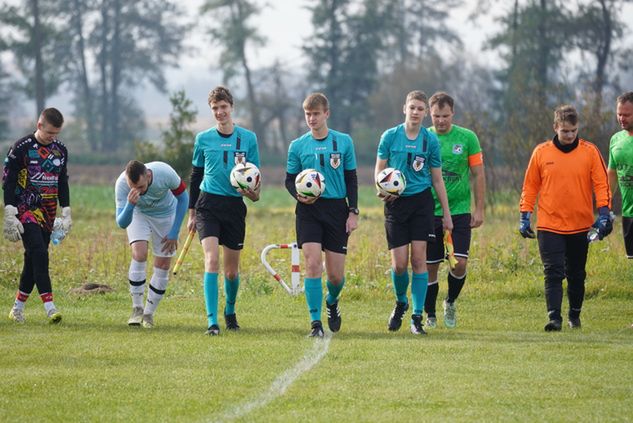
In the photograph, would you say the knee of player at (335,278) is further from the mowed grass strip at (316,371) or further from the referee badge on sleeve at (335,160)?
the referee badge on sleeve at (335,160)

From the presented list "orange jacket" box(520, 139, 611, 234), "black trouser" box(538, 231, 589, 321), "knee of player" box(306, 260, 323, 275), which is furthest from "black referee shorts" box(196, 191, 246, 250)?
"black trouser" box(538, 231, 589, 321)

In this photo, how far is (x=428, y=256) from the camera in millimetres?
12617

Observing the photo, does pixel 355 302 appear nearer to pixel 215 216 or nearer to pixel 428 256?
pixel 428 256

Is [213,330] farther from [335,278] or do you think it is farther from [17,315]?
[17,315]

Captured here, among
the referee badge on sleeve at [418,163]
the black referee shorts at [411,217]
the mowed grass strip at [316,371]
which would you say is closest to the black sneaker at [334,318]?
the mowed grass strip at [316,371]

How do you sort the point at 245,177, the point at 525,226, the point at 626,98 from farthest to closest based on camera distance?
the point at 626,98 → the point at 525,226 → the point at 245,177

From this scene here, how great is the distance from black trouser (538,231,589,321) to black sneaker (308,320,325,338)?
8.00 ft

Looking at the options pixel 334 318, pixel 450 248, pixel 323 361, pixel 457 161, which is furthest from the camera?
pixel 457 161

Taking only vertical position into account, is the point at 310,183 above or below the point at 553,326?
above

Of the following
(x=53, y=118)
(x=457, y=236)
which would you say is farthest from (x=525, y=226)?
(x=53, y=118)

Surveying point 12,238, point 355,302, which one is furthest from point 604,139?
point 12,238

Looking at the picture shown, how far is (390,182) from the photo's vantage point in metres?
11.4

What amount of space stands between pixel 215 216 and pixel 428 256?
236 cm

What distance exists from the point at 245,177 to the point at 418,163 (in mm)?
1723
